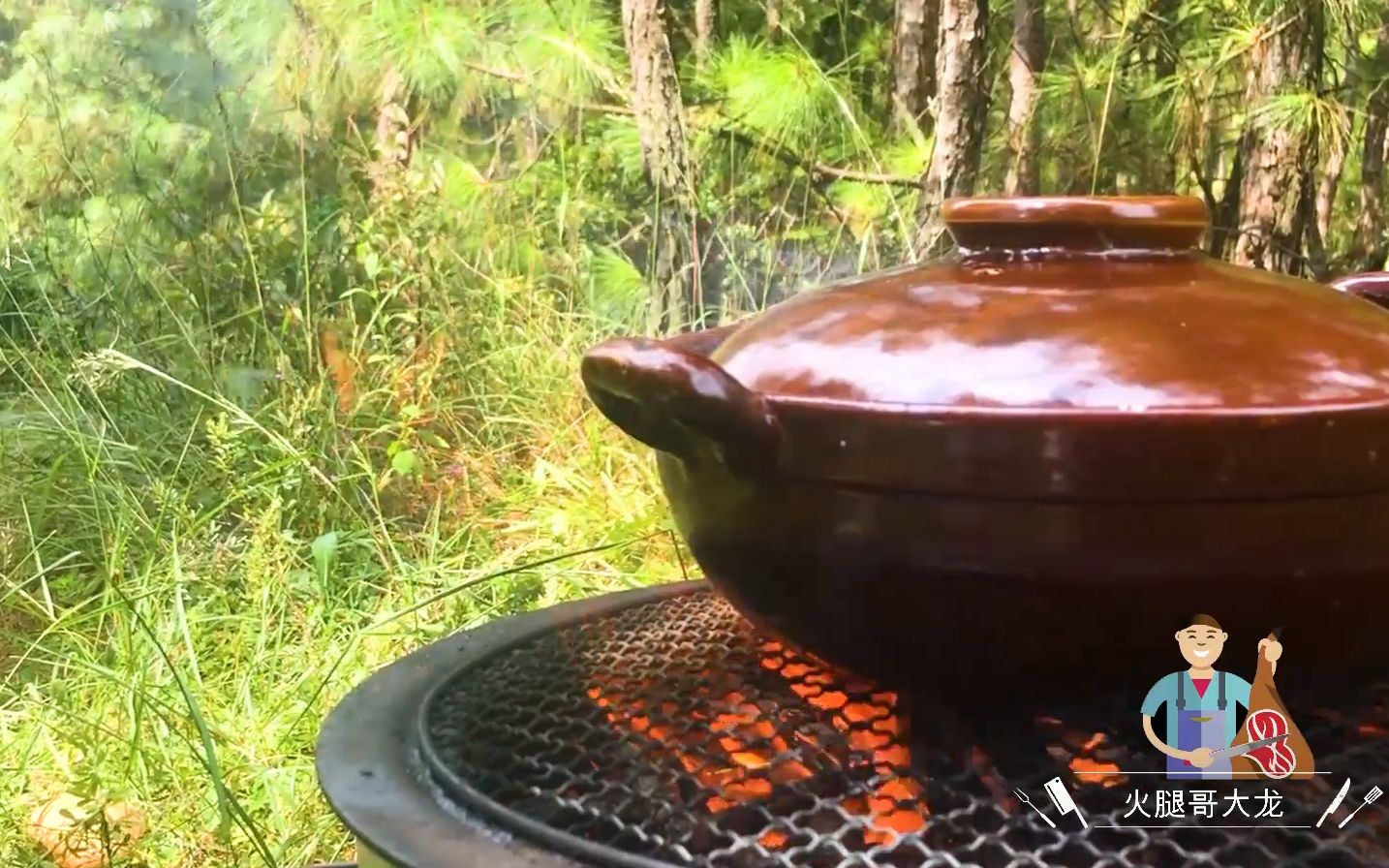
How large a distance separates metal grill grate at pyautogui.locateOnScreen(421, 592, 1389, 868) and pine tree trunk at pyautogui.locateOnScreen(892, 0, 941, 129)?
94 cm

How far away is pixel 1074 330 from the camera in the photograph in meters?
0.45

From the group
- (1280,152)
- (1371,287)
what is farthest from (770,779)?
(1280,152)

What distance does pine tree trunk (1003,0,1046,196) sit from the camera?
4.41 ft

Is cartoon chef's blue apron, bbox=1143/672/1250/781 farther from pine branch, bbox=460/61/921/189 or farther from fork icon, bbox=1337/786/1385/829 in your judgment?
pine branch, bbox=460/61/921/189

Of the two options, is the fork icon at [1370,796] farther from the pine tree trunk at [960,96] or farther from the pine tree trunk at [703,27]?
the pine tree trunk at [703,27]

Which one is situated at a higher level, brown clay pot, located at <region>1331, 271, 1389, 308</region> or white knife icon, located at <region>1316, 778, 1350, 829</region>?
brown clay pot, located at <region>1331, 271, 1389, 308</region>

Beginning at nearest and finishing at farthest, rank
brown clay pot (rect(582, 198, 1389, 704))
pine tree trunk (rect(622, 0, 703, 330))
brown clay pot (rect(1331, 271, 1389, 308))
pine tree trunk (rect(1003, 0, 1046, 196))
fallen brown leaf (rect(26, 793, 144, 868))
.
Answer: brown clay pot (rect(582, 198, 1389, 704)) → brown clay pot (rect(1331, 271, 1389, 308)) → fallen brown leaf (rect(26, 793, 144, 868)) → pine tree trunk (rect(1003, 0, 1046, 196)) → pine tree trunk (rect(622, 0, 703, 330))

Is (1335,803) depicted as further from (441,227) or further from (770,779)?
(441,227)

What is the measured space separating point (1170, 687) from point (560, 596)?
1.01 meters

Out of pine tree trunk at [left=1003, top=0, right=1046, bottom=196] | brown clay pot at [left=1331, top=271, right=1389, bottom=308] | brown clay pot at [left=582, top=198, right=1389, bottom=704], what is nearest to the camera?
brown clay pot at [left=582, top=198, right=1389, bottom=704]

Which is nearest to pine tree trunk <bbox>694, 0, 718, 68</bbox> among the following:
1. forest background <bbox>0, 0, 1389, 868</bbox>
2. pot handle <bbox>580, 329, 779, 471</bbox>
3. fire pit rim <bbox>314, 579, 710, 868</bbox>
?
forest background <bbox>0, 0, 1389, 868</bbox>

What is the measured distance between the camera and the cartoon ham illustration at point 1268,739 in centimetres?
46

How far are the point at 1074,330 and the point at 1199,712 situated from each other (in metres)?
0.16

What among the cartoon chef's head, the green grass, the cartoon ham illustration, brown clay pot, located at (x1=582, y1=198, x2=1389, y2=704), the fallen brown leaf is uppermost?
brown clay pot, located at (x1=582, y1=198, x2=1389, y2=704)
